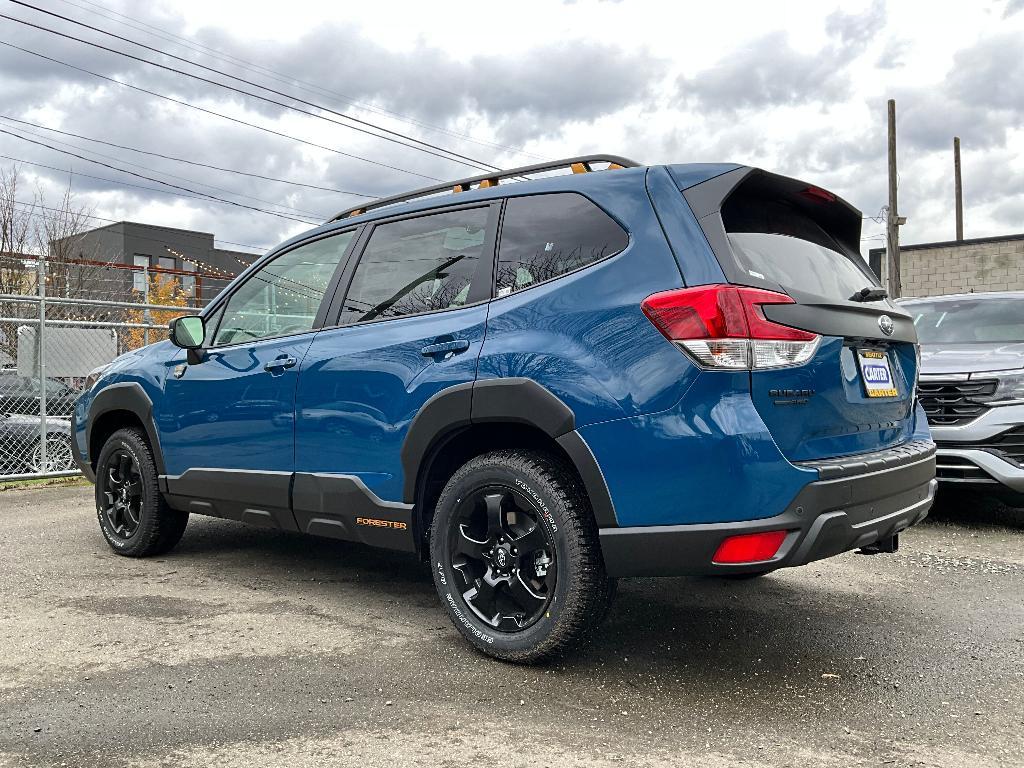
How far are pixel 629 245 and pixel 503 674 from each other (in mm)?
1653

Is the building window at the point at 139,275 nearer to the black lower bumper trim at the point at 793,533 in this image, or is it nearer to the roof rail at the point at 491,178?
the roof rail at the point at 491,178

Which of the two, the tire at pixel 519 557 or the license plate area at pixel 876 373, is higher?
the license plate area at pixel 876 373

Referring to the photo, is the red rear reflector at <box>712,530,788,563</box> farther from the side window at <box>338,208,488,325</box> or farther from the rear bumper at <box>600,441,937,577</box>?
the side window at <box>338,208,488,325</box>

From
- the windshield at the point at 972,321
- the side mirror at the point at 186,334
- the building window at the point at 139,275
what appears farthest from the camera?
the building window at the point at 139,275

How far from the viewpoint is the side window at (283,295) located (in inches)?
170

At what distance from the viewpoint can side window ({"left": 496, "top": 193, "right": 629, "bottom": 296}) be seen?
3.22m

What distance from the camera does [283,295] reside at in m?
4.60

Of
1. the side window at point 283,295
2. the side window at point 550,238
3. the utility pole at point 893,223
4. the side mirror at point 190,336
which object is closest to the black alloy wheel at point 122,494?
the side mirror at point 190,336

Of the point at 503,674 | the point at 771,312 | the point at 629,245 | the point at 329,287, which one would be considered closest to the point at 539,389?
the point at 629,245

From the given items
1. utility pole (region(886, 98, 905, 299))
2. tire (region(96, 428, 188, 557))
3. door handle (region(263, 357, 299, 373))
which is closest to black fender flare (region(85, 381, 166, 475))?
tire (region(96, 428, 188, 557))

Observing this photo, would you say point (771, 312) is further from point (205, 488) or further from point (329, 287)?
point (205, 488)

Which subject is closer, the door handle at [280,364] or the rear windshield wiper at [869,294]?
the rear windshield wiper at [869,294]

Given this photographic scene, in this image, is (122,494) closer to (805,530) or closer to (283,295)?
(283,295)

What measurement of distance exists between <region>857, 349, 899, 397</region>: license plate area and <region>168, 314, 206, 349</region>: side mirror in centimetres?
338
